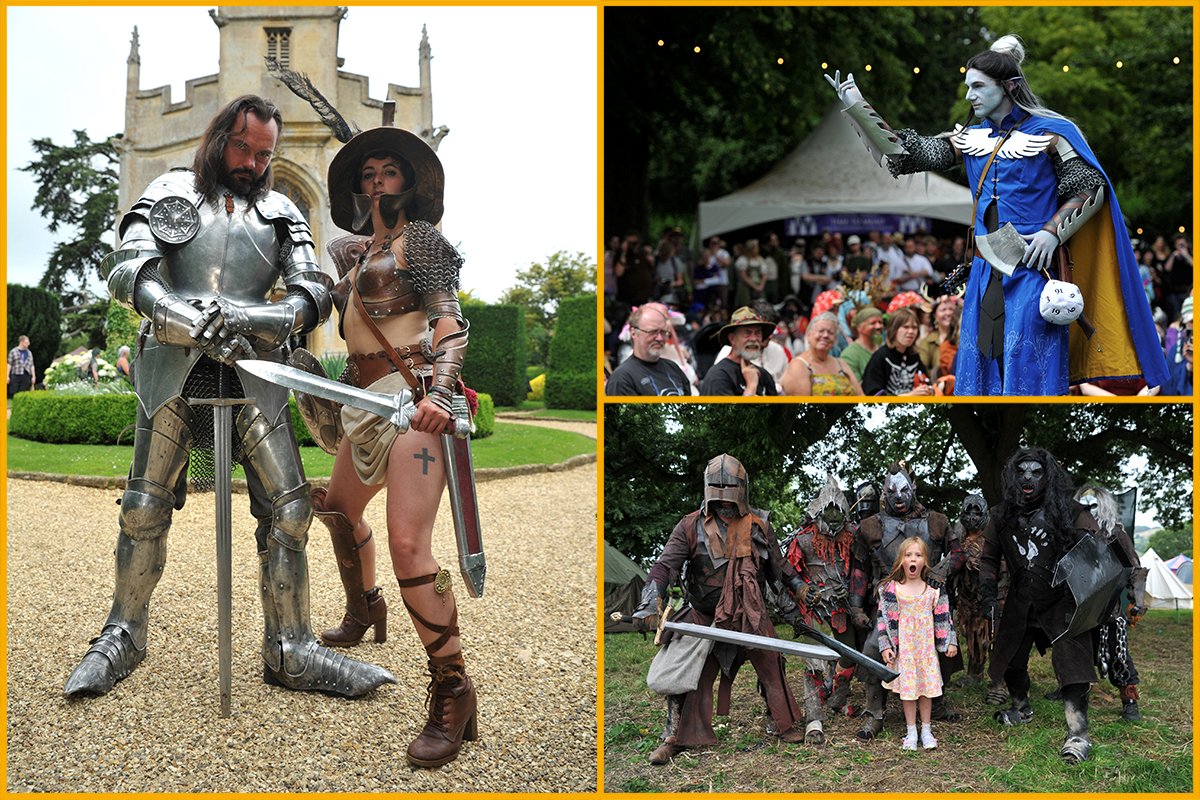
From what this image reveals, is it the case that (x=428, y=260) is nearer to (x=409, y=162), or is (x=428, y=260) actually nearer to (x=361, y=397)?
(x=409, y=162)

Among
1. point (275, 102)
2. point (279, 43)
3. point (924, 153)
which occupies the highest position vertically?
point (279, 43)

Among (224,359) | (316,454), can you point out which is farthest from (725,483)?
(316,454)

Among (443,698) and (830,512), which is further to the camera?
(830,512)

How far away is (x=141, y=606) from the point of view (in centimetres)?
393

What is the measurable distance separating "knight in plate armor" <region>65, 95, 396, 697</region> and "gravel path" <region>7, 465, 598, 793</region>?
0.19m

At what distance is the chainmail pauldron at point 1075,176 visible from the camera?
12.0 feet

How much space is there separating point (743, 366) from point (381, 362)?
2105mm

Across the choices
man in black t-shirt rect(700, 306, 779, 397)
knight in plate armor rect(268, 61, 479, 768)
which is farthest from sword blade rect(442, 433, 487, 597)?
man in black t-shirt rect(700, 306, 779, 397)

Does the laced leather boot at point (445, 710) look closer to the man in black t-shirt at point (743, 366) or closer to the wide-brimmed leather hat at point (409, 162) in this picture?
the wide-brimmed leather hat at point (409, 162)

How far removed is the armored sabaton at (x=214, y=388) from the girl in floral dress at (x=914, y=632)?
2.32 metres

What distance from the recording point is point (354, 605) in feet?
14.7

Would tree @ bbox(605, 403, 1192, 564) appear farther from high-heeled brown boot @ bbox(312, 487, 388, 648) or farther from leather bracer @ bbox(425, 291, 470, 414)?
leather bracer @ bbox(425, 291, 470, 414)

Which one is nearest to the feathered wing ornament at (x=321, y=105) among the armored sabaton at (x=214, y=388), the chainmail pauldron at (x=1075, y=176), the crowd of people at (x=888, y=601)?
the armored sabaton at (x=214, y=388)

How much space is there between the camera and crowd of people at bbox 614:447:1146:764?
13.7ft
